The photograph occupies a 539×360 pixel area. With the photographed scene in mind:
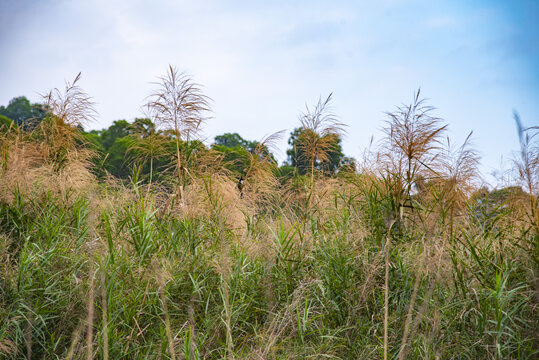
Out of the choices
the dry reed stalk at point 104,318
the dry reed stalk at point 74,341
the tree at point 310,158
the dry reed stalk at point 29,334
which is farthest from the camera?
the tree at point 310,158

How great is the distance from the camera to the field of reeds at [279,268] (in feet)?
11.1

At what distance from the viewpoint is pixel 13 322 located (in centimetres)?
348

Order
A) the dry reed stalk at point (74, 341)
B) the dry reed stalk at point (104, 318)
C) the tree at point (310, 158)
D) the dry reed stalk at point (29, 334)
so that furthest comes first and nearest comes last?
the tree at point (310, 158) < the dry reed stalk at point (29, 334) < the dry reed stalk at point (74, 341) < the dry reed stalk at point (104, 318)

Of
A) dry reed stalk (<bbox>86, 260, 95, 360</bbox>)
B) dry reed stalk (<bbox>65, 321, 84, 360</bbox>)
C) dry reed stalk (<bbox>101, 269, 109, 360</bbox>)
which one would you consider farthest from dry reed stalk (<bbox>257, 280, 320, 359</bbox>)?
dry reed stalk (<bbox>65, 321, 84, 360</bbox>)

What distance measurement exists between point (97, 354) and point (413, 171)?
3587mm

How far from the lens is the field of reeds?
11.1 ft

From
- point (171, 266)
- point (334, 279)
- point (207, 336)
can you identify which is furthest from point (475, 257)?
point (171, 266)

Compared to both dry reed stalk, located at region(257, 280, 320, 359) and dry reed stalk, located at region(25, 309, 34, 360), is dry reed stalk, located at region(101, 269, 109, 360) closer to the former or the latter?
dry reed stalk, located at region(25, 309, 34, 360)

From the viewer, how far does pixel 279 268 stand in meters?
4.17

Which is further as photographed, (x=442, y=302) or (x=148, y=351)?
(x=442, y=302)

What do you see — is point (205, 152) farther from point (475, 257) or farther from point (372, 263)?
point (475, 257)

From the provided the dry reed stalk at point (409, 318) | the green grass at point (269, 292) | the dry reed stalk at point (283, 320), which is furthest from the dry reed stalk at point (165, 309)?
the dry reed stalk at point (409, 318)

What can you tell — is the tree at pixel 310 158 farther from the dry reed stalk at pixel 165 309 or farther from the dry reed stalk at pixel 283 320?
the dry reed stalk at pixel 165 309

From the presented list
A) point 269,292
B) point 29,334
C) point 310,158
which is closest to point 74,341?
point 29,334
